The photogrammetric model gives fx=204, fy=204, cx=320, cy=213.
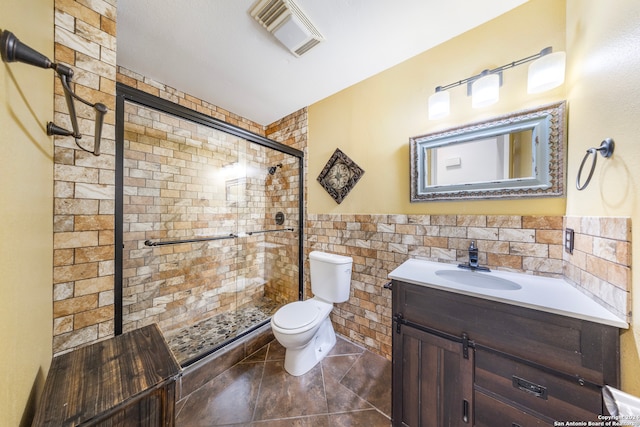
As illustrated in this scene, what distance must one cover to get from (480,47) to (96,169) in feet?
7.87

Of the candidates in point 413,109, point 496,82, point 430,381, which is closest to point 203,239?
point 430,381

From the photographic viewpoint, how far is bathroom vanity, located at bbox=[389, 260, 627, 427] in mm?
752

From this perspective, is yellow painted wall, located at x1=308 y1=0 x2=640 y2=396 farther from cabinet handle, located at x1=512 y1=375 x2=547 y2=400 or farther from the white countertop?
cabinet handle, located at x1=512 y1=375 x2=547 y2=400

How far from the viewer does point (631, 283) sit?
70cm

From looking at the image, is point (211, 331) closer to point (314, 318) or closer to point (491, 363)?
point (314, 318)

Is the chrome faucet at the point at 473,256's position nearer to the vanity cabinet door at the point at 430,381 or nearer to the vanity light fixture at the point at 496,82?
the vanity cabinet door at the point at 430,381

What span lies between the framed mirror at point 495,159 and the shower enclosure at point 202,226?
54.6 inches

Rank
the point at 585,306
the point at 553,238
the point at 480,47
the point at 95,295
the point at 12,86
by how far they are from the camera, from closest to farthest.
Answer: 1. the point at 12,86
2. the point at 585,306
3. the point at 95,295
4. the point at 553,238
5. the point at 480,47

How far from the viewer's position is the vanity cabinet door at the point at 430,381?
972 mm

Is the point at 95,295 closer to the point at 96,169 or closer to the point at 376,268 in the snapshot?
the point at 96,169

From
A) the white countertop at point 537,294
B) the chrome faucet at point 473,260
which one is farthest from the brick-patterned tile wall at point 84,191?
the chrome faucet at point 473,260

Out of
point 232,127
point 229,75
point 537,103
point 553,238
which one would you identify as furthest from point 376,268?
point 229,75

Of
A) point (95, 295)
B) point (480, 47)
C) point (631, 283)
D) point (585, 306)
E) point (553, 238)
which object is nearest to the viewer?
point (631, 283)

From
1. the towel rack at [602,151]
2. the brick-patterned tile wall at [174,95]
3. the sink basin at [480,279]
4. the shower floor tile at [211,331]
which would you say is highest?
the brick-patterned tile wall at [174,95]
